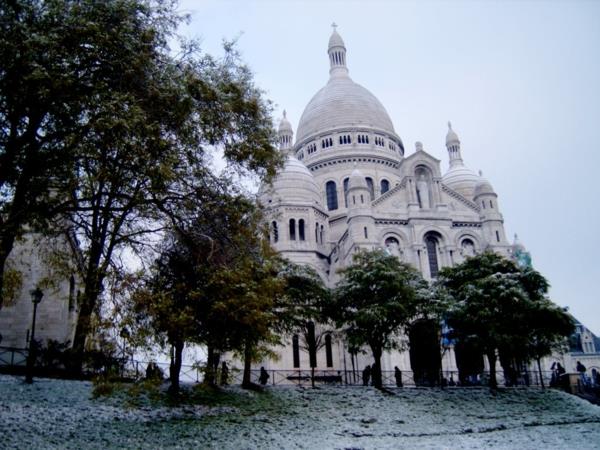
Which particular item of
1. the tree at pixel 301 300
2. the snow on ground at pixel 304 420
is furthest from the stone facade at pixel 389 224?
the snow on ground at pixel 304 420

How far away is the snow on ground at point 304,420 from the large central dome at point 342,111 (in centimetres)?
3589

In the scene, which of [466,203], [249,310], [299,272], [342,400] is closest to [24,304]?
[299,272]

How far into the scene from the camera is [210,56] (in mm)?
15672

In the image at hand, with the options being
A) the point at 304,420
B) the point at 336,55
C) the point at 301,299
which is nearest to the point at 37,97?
the point at 304,420

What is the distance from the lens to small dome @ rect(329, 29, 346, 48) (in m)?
68.9

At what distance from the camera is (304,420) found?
1952cm

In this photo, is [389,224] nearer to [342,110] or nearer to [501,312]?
[501,312]

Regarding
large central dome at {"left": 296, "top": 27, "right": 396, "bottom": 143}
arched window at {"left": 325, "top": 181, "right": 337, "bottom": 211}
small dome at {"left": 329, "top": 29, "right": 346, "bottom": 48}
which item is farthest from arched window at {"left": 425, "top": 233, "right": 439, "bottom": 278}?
small dome at {"left": 329, "top": 29, "right": 346, "bottom": 48}

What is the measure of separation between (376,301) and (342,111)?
34.6 m

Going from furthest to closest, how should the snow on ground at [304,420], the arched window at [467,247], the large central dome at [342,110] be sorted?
the large central dome at [342,110], the arched window at [467,247], the snow on ground at [304,420]

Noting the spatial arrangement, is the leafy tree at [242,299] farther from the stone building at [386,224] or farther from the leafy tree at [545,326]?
the stone building at [386,224]

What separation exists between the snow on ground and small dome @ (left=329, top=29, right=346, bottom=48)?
5025cm

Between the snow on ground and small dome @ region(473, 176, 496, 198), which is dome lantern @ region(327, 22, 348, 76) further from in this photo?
the snow on ground

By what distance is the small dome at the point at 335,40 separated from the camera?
6888cm
